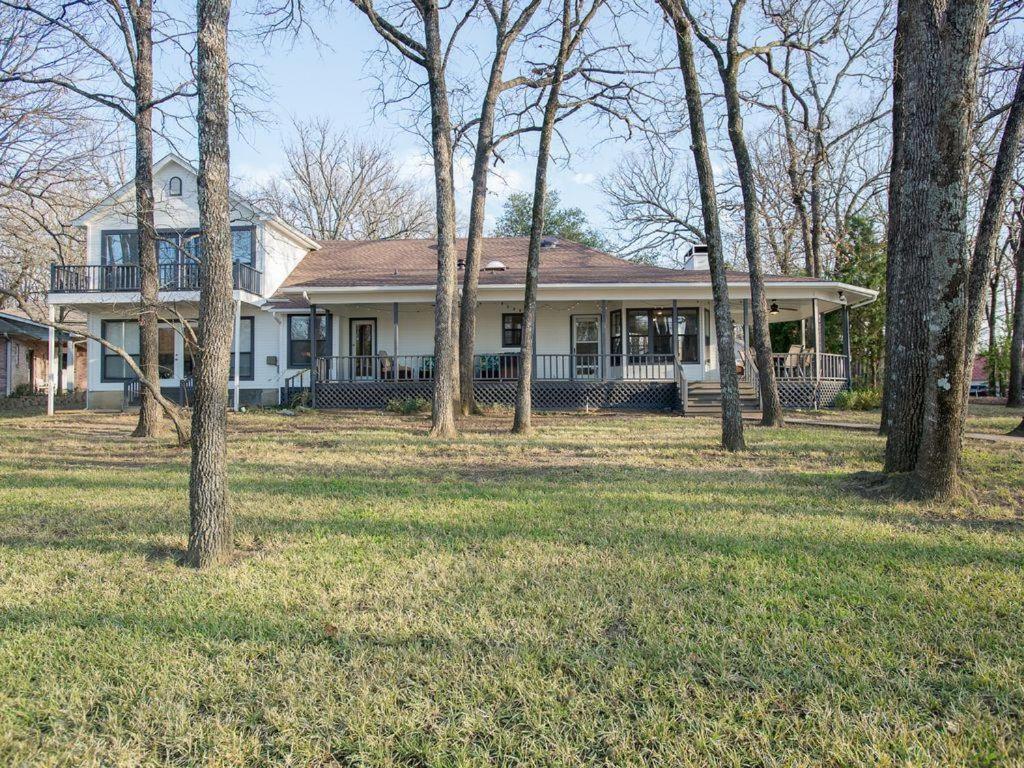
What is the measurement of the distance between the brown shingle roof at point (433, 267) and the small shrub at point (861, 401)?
3606 millimetres

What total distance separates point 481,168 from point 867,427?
367 inches

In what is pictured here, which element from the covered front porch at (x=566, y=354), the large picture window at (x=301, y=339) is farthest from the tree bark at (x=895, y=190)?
the large picture window at (x=301, y=339)

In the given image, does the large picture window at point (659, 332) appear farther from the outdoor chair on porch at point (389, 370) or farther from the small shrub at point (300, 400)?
the small shrub at point (300, 400)

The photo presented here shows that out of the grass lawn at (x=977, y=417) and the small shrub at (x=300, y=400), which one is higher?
the small shrub at (x=300, y=400)

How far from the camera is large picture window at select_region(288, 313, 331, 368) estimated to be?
19688 millimetres

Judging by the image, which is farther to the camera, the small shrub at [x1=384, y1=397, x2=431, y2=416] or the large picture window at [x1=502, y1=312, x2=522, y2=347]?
the large picture window at [x1=502, y1=312, x2=522, y2=347]

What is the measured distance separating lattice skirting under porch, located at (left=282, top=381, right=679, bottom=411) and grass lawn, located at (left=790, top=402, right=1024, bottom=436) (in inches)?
142

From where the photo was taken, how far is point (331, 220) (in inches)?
1312

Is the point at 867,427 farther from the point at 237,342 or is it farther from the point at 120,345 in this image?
the point at 120,345

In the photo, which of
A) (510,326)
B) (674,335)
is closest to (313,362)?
(510,326)

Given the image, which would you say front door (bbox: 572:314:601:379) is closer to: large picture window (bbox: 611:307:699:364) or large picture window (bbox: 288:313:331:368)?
large picture window (bbox: 611:307:699:364)

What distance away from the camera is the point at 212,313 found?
4.28 m

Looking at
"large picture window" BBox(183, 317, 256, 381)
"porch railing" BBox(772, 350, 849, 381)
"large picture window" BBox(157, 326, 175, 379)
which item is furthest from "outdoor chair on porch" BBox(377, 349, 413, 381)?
"porch railing" BBox(772, 350, 849, 381)

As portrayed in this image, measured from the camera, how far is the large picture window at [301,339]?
19.7 meters
